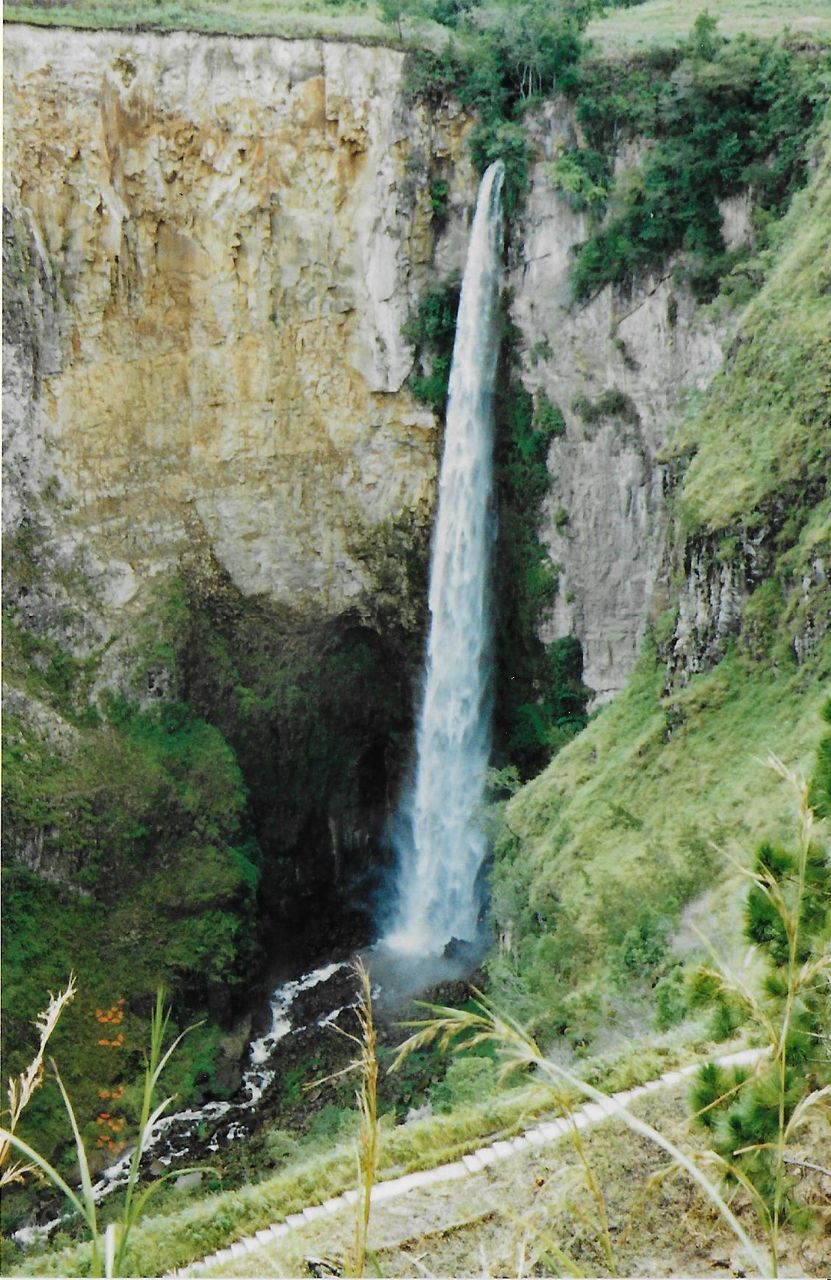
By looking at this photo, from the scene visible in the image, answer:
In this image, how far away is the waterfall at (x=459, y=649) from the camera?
21.5 metres

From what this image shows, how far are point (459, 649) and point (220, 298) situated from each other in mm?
7193

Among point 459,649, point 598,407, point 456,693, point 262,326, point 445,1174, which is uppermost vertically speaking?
point 262,326

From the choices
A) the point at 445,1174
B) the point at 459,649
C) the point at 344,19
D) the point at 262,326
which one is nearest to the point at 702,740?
the point at 445,1174

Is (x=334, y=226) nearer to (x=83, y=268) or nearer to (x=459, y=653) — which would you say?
(x=83, y=268)

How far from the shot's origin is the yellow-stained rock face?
784 inches

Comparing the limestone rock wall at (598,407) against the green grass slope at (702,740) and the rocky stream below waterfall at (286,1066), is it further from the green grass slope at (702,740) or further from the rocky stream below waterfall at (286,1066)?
the rocky stream below waterfall at (286,1066)

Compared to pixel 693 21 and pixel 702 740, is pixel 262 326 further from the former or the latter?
pixel 702 740

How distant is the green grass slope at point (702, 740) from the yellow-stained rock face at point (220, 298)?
7738 mm

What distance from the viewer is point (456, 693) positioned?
22.3m

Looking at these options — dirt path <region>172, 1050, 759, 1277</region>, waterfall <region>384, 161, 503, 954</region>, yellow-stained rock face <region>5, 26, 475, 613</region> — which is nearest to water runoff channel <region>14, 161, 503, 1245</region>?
waterfall <region>384, 161, 503, 954</region>

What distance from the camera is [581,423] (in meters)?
20.9

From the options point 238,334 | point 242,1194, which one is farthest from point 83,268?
point 242,1194

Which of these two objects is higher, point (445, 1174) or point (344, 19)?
point (344, 19)

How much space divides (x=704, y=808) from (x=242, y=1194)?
6061mm
